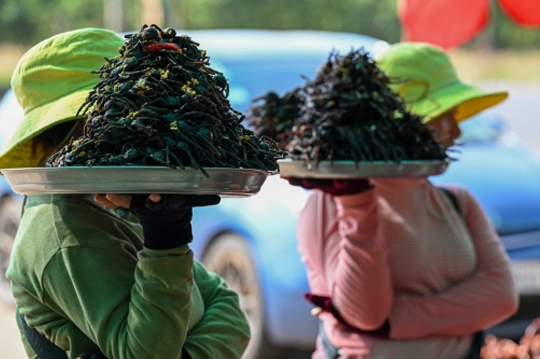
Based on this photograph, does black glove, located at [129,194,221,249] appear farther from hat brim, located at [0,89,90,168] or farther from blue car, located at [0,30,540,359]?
blue car, located at [0,30,540,359]

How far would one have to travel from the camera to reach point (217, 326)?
7.37ft

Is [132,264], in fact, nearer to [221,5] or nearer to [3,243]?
[3,243]

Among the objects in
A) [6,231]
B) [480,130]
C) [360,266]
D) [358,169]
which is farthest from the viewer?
[6,231]

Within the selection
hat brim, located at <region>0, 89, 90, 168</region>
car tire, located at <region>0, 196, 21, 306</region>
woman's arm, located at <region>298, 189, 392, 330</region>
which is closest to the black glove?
hat brim, located at <region>0, 89, 90, 168</region>

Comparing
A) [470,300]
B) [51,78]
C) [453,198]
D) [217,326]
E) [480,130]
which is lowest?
[480,130]

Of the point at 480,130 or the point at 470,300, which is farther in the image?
the point at 480,130

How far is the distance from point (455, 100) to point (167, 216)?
1.51 meters

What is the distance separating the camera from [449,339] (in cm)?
296

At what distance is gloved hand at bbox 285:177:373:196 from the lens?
2.67 m

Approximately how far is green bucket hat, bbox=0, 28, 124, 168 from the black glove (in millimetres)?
389

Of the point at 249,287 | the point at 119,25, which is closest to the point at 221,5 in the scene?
the point at 119,25

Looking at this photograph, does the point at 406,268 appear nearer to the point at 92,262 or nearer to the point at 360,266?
the point at 360,266

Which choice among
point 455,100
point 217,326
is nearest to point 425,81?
point 455,100

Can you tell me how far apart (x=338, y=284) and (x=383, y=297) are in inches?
5.5
